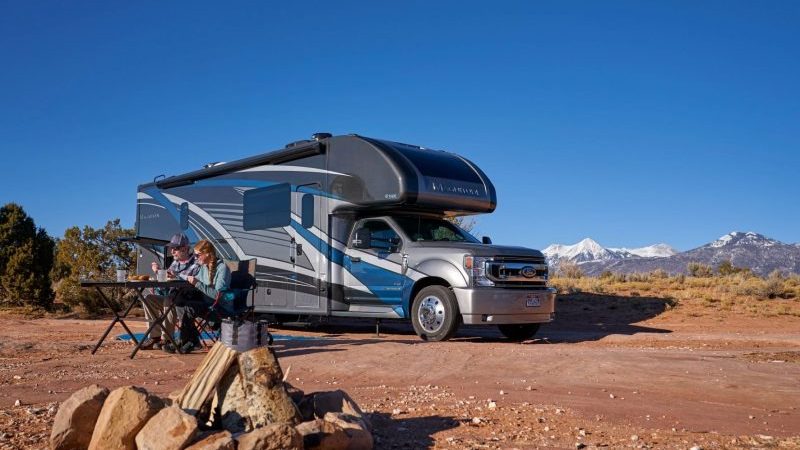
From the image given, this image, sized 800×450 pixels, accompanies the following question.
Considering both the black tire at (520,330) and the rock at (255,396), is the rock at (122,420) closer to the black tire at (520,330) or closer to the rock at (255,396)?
the rock at (255,396)

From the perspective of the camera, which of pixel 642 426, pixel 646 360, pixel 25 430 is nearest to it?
pixel 25 430

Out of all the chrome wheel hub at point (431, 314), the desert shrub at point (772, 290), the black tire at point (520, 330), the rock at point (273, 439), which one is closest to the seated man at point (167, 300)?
the chrome wheel hub at point (431, 314)

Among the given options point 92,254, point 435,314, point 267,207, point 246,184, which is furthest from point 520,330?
point 92,254

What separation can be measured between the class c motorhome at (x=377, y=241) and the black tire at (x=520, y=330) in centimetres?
2

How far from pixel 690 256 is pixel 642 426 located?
11608 cm

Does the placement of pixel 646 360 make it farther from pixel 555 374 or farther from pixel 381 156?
pixel 381 156

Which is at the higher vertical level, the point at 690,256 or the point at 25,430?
the point at 690,256

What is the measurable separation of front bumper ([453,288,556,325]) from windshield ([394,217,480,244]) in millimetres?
1146

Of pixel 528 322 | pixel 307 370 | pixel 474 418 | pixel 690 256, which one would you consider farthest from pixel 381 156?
pixel 690 256

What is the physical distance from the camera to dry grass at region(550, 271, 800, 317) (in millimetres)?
17859

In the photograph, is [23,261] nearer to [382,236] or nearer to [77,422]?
[382,236]

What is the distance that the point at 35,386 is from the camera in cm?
651

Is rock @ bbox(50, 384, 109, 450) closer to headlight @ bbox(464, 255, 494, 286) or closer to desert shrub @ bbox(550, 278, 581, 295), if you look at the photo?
headlight @ bbox(464, 255, 494, 286)

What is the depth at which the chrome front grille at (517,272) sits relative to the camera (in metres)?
10.8
